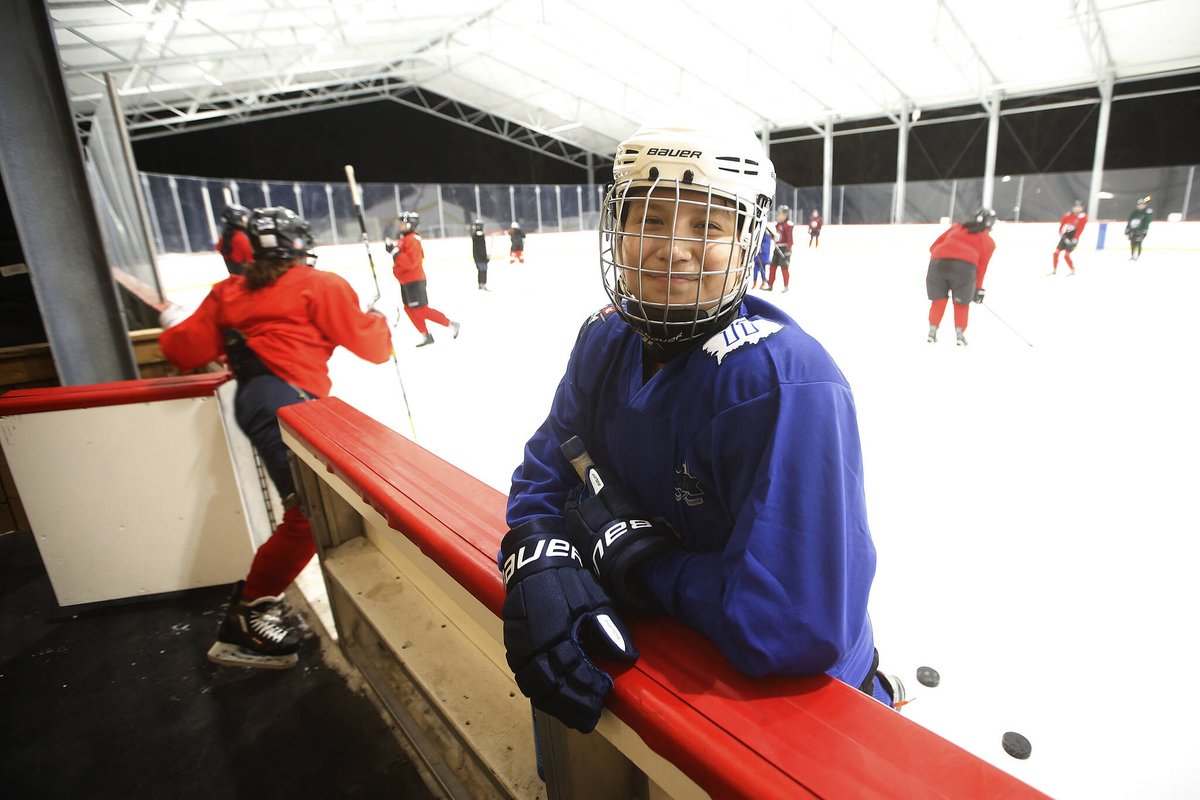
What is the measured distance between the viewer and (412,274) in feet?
21.0

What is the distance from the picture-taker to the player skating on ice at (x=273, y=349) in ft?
6.26

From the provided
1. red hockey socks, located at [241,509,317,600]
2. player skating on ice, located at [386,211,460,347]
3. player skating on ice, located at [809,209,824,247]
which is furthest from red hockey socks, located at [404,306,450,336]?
player skating on ice, located at [809,209,824,247]

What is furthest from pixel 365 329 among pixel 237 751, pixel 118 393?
pixel 237 751

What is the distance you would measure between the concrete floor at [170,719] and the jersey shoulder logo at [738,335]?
1250 millimetres

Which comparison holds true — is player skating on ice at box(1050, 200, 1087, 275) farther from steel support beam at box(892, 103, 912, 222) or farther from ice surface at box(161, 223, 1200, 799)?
steel support beam at box(892, 103, 912, 222)

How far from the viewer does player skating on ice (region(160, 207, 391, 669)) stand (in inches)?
75.2

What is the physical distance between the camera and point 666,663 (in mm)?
703

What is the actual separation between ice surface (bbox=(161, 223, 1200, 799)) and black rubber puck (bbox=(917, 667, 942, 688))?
32mm

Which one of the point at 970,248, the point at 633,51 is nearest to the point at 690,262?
the point at 970,248

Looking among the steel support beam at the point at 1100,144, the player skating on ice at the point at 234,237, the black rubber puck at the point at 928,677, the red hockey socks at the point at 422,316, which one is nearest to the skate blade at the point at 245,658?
the black rubber puck at the point at 928,677

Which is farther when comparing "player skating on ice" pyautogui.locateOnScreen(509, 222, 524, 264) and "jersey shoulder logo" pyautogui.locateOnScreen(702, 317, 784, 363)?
"player skating on ice" pyautogui.locateOnScreen(509, 222, 524, 264)

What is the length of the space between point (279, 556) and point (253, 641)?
249 millimetres

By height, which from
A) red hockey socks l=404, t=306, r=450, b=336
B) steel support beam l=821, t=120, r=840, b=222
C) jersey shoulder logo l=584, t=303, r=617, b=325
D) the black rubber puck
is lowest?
the black rubber puck

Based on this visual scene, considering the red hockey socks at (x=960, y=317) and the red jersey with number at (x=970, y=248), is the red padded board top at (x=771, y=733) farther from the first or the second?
the red jersey with number at (x=970, y=248)
